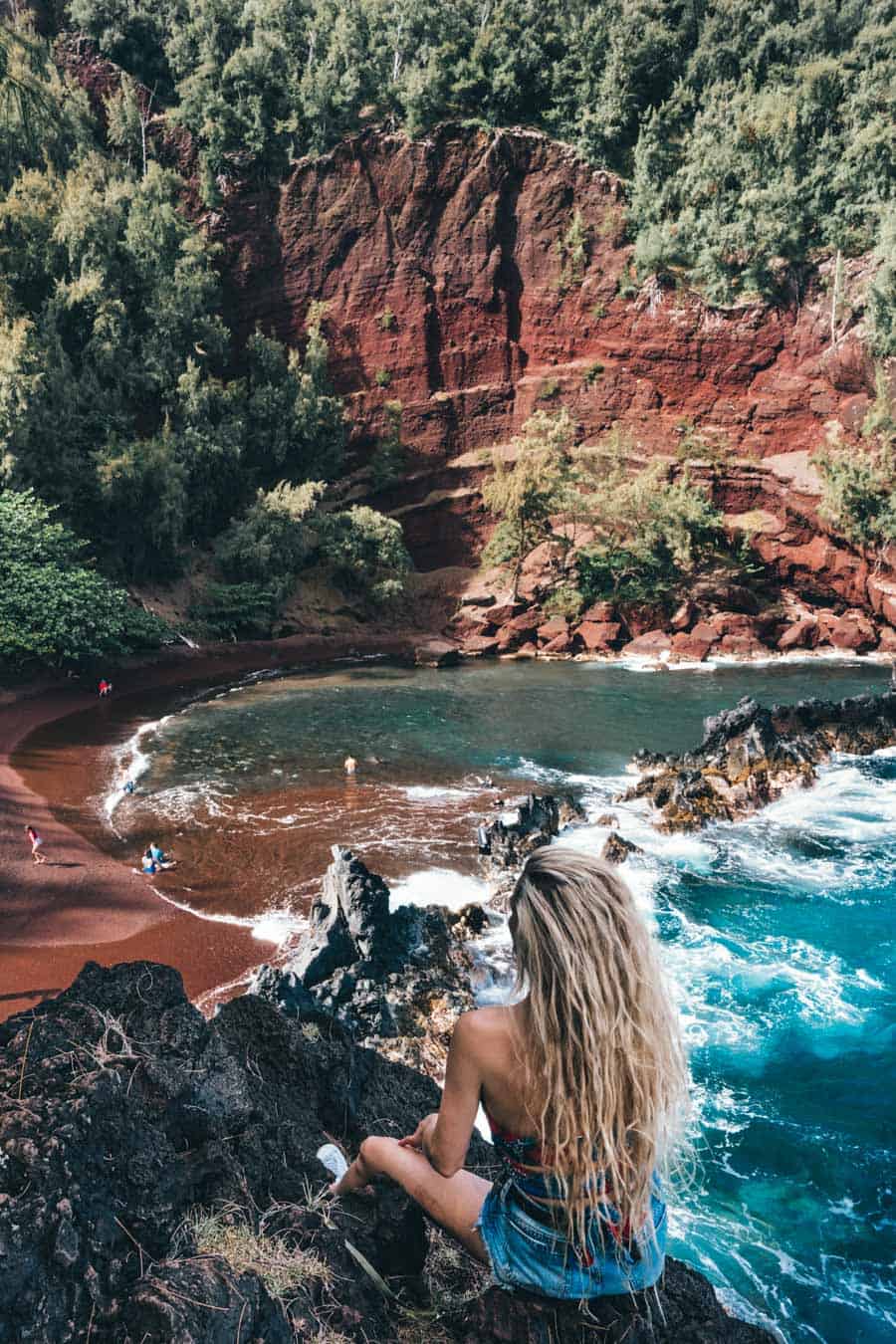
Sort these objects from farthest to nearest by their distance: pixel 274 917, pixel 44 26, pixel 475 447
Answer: pixel 475 447 → pixel 44 26 → pixel 274 917

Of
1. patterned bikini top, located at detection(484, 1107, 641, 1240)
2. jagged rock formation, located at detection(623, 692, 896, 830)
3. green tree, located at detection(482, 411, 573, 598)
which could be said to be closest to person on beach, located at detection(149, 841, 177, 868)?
jagged rock formation, located at detection(623, 692, 896, 830)

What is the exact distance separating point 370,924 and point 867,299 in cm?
4116

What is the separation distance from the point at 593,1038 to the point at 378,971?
27.2ft

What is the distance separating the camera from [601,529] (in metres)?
39.4

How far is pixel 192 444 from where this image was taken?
3459 centimetres

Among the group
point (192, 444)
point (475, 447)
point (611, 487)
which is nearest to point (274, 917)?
point (192, 444)

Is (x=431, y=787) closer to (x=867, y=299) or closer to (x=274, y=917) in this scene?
(x=274, y=917)

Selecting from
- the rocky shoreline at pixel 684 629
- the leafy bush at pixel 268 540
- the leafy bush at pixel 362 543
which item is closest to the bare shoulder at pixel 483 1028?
the rocky shoreline at pixel 684 629

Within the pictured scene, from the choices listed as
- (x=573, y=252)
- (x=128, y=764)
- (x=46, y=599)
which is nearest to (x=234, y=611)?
(x=46, y=599)

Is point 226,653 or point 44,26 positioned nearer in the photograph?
point 226,653

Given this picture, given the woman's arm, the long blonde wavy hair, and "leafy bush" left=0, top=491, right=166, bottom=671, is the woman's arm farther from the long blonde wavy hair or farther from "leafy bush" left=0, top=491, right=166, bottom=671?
"leafy bush" left=0, top=491, right=166, bottom=671

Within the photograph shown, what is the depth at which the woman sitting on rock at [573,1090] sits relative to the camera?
2373mm

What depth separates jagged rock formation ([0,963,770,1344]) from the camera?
2.49 metres

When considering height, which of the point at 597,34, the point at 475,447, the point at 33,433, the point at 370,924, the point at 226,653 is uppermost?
the point at 597,34
